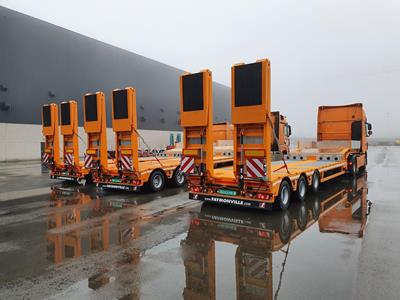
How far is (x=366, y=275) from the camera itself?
4488mm

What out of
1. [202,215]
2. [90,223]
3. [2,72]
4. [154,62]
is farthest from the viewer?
[154,62]

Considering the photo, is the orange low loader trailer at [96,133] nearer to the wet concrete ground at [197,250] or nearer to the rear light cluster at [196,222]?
the wet concrete ground at [197,250]

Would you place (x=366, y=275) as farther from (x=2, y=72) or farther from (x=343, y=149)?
(x=2, y=72)

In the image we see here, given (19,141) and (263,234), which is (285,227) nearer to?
(263,234)

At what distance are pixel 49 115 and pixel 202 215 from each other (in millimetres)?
9556

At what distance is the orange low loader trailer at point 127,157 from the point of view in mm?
10875

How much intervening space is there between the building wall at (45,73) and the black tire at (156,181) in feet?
69.8

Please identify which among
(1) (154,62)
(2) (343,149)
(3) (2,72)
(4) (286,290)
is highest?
(1) (154,62)

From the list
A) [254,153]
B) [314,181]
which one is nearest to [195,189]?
[254,153]

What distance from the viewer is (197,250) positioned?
5613mm

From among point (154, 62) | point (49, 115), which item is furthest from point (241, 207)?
point (154, 62)

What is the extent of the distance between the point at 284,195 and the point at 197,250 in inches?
141

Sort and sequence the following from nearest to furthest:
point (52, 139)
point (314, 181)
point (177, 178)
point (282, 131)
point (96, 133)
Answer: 1. point (314, 181)
2. point (96, 133)
3. point (177, 178)
4. point (52, 139)
5. point (282, 131)

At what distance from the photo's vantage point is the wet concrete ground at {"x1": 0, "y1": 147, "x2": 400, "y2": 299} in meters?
4.18
